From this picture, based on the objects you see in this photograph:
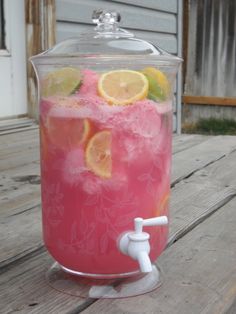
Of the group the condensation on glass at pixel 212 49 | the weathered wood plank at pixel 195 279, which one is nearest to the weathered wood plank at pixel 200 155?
the weathered wood plank at pixel 195 279

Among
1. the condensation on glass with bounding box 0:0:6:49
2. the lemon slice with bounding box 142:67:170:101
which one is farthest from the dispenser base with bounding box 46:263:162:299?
the condensation on glass with bounding box 0:0:6:49

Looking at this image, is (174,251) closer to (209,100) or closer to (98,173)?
(98,173)

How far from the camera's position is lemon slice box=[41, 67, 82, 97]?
90cm

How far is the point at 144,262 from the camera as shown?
88cm

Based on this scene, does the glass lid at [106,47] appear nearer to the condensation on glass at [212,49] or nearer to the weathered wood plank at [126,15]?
the weathered wood plank at [126,15]

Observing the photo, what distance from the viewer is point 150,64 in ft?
3.05

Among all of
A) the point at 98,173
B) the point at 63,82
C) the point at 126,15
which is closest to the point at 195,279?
the point at 98,173

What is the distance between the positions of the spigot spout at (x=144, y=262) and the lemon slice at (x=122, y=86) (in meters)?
0.23

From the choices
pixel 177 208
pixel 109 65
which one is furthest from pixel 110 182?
pixel 177 208

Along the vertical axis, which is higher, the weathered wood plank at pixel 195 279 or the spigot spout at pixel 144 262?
the spigot spout at pixel 144 262

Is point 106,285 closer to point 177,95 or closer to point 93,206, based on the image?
point 93,206

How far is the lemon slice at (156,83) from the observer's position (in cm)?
92

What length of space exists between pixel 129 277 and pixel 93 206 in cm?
16

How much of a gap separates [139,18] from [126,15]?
174 millimetres
